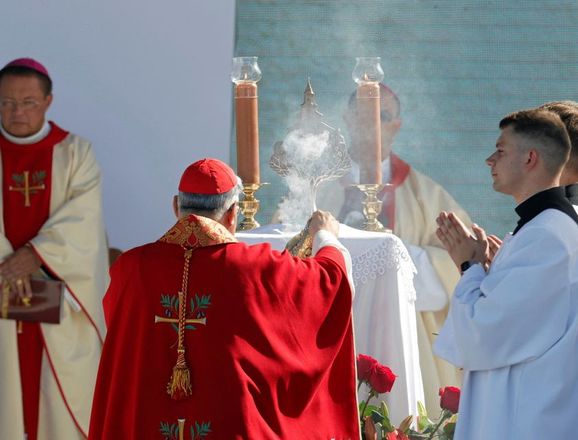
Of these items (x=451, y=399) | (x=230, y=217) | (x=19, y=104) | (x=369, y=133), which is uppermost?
(x=19, y=104)

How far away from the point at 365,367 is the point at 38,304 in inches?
69.1

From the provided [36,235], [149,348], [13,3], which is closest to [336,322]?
[149,348]

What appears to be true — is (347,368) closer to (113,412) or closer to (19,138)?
(113,412)

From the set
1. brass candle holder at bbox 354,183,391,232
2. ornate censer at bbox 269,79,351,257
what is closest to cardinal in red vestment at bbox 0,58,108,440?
ornate censer at bbox 269,79,351,257

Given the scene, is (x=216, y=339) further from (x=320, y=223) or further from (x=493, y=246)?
(x=493, y=246)

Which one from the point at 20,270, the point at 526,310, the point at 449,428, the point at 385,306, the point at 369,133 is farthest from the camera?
the point at 20,270

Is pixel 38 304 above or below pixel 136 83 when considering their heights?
below

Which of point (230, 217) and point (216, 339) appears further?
point (230, 217)

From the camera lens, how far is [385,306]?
4.60 metres

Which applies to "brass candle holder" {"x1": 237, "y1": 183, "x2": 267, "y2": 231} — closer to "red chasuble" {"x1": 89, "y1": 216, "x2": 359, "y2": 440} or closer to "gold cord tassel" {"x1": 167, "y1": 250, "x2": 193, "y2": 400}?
"red chasuble" {"x1": 89, "y1": 216, "x2": 359, "y2": 440}

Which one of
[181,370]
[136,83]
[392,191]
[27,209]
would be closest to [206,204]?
[181,370]

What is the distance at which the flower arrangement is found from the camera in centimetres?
379

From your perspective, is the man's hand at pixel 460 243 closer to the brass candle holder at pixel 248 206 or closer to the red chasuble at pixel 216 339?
the red chasuble at pixel 216 339

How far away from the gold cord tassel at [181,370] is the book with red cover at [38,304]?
5.97ft
